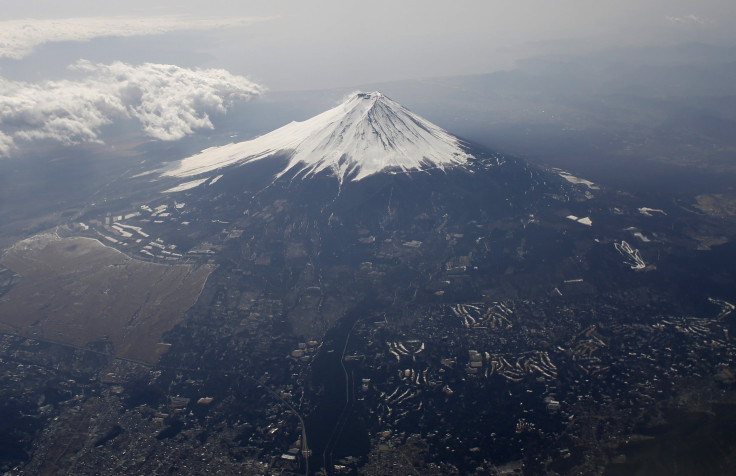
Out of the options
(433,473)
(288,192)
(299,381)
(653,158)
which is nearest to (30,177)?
(288,192)

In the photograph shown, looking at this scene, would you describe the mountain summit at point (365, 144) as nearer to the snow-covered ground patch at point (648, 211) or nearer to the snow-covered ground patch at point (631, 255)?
the snow-covered ground patch at point (648, 211)

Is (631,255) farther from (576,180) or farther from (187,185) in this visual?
(187,185)

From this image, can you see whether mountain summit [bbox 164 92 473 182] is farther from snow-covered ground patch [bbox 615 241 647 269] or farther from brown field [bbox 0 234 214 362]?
snow-covered ground patch [bbox 615 241 647 269]

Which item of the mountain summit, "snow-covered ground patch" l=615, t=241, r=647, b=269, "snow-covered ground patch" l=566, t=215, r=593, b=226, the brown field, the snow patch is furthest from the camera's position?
the snow patch

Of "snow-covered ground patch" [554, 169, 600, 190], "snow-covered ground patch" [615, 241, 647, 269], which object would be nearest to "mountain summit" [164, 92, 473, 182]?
"snow-covered ground patch" [554, 169, 600, 190]

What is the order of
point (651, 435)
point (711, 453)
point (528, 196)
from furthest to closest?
point (528, 196) → point (651, 435) → point (711, 453)

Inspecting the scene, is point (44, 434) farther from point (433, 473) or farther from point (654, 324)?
point (654, 324)

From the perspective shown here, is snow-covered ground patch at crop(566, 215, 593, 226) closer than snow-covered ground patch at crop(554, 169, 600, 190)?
Yes
